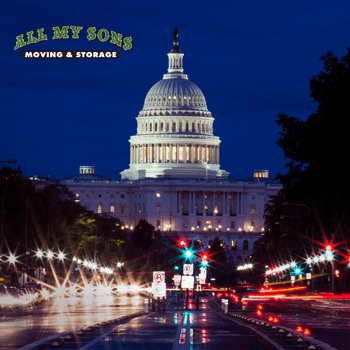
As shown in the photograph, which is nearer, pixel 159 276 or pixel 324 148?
pixel 159 276

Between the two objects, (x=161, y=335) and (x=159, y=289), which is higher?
(x=159, y=289)

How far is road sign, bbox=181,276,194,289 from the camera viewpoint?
5656 centimetres

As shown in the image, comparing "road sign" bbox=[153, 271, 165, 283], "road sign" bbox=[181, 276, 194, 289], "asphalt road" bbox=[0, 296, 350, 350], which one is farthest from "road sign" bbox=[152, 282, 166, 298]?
"asphalt road" bbox=[0, 296, 350, 350]

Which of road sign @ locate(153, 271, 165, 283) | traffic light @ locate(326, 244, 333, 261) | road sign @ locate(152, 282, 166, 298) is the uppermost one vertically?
traffic light @ locate(326, 244, 333, 261)

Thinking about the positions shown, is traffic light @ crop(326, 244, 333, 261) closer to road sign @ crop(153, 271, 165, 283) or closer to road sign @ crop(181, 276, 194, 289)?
road sign @ crop(181, 276, 194, 289)

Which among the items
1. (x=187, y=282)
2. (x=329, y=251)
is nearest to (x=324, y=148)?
(x=187, y=282)

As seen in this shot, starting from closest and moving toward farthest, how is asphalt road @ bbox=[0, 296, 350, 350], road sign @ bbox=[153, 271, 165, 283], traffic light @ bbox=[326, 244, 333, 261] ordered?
asphalt road @ bbox=[0, 296, 350, 350]
road sign @ bbox=[153, 271, 165, 283]
traffic light @ bbox=[326, 244, 333, 261]

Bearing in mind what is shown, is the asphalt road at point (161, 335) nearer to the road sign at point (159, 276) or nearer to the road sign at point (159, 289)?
the road sign at point (159, 276)

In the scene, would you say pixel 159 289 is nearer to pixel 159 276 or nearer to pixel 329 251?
pixel 159 276

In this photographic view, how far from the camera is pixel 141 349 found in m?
24.1

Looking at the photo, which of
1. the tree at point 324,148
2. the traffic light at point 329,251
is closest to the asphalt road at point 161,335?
the tree at point 324,148

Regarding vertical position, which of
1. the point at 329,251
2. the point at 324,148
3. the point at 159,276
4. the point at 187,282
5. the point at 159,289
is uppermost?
the point at 324,148

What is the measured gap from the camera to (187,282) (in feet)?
186

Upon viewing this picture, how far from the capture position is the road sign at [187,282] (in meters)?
56.6
